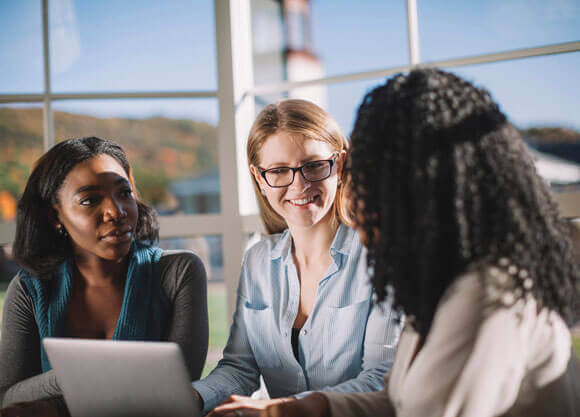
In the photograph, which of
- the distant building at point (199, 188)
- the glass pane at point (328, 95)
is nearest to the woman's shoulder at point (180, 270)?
the glass pane at point (328, 95)

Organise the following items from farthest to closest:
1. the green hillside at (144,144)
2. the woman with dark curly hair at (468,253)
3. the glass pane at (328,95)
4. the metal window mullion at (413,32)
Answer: the green hillside at (144,144) → the glass pane at (328,95) → the metal window mullion at (413,32) → the woman with dark curly hair at (468,253)

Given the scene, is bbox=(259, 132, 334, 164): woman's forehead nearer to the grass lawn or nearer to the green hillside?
the grass lawn

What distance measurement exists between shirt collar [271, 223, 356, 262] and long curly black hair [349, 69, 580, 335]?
1.83 feet

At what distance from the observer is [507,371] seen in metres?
0.80

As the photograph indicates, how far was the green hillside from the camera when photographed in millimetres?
15281

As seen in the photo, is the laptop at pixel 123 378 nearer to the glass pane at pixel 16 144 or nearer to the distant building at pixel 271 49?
the distant building at pixel 271 49

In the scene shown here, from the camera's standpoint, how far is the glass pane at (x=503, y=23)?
1.88 meters

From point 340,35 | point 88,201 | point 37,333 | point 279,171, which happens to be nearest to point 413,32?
point 279,171

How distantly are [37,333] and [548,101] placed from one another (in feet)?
7.07

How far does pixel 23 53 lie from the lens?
2.56 m

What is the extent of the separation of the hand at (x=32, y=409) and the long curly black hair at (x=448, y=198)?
0.92 m

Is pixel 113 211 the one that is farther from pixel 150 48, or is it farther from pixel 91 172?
pixel 150 48

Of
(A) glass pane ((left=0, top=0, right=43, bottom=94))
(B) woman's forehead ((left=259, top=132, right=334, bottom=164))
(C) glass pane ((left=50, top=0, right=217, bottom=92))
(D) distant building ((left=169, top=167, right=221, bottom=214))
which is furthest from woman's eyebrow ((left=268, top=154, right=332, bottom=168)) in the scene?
(D) distant building ((left=169, top=167, right=221, bottom=214))

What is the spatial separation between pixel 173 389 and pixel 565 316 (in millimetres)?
776
